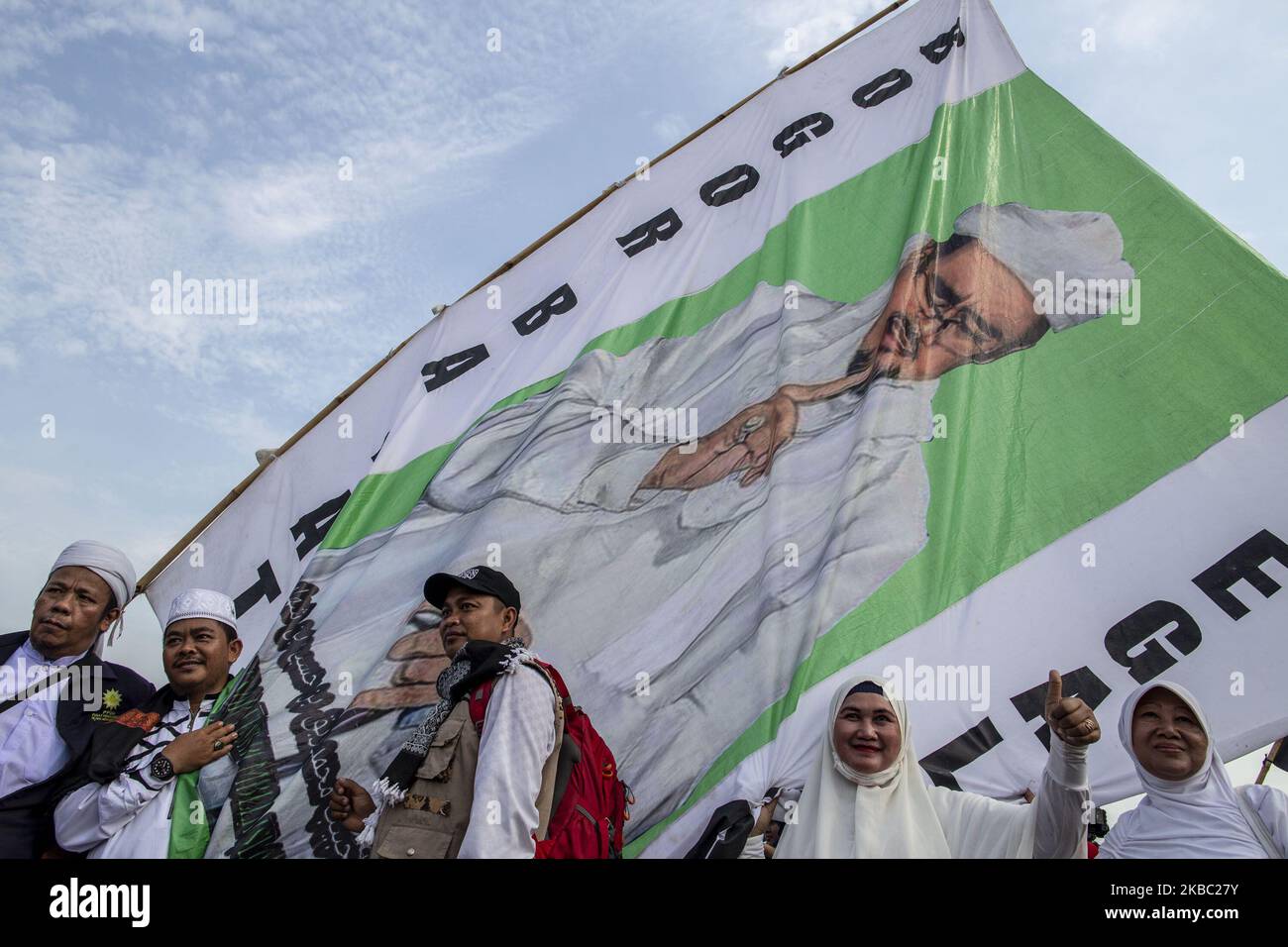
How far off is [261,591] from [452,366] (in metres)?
1.68

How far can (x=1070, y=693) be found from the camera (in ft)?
13.2

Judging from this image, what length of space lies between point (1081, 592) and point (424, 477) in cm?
334

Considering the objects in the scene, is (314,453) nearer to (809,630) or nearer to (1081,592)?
(809,630)

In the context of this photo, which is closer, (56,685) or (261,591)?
(56,685)

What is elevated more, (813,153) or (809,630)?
(813,153)

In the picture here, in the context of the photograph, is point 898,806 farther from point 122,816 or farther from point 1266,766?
point 122,816

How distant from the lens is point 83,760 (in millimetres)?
3910

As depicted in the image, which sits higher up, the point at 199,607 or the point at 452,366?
the point at 452,366

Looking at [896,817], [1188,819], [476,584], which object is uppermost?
[476,584]

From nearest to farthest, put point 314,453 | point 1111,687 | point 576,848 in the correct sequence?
1. point 576,848
2. point 1111,687
3. point 314,453

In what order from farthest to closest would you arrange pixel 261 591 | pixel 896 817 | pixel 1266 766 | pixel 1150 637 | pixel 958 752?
pixel 261 591 < pixel 1266 766 < pixel 1150 637 < pixel 958 752 < pixel 896 817

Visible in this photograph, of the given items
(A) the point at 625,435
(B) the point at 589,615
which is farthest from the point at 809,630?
(A) the point at 625,435

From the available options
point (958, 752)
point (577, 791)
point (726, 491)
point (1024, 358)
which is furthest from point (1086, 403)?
point (577, 791)

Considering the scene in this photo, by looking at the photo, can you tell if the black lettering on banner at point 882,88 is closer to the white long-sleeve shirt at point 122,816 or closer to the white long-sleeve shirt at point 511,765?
the white long-sleeve shirt at point 511,765
